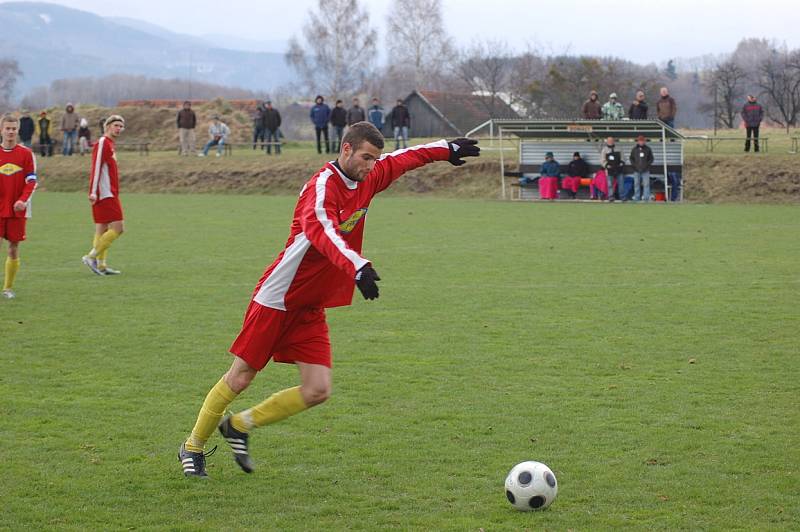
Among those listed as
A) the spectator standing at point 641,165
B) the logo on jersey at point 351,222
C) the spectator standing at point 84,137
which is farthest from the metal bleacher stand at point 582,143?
the logo on jersey at point 351,222

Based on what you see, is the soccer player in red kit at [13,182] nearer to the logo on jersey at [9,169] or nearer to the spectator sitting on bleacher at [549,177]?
the logo on jersey at [9,169]

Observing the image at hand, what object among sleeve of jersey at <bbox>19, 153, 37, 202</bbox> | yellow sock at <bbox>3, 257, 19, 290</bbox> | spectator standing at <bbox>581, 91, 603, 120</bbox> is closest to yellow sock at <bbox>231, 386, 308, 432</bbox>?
sleeve of jersey at <bbox>19, 153, 37, 202</bbox>

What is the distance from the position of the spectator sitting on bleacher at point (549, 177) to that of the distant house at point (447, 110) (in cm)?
2686

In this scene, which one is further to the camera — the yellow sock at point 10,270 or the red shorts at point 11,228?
the yellow sock at point 10,270

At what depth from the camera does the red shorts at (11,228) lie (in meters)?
11.5

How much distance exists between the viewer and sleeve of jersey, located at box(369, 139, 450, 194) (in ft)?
19.4

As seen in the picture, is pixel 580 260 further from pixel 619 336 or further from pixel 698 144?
pixel 698 144

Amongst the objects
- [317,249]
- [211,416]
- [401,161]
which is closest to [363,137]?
[317,249]

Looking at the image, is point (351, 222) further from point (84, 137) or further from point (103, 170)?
point (84, 137)

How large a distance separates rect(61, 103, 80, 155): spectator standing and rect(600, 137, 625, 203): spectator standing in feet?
69.1

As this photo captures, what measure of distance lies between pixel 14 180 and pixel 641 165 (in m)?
19.5

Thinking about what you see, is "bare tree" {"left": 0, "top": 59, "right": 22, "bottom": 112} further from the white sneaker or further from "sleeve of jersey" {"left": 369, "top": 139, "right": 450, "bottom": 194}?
"sleeve of jersey" {"left": 369, "top": 139, "right": 450, "bottom": 194}

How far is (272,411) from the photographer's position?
18.4ft

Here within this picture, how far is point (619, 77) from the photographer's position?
49750mm
